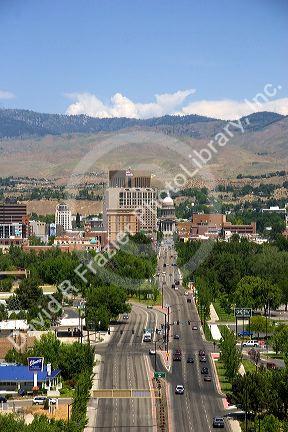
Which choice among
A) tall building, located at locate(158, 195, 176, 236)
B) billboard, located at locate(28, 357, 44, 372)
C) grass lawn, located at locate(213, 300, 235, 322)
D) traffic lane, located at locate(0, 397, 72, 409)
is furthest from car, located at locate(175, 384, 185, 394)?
tall building, located at locate(158, 195, 176, 236)

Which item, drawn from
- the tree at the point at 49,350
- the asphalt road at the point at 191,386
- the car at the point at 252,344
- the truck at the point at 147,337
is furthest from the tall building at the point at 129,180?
the tree at the point at 49,350

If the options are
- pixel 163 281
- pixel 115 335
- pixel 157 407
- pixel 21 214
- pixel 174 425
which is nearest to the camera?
pixel 174 425

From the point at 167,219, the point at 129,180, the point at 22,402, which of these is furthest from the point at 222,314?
the point at 167,219

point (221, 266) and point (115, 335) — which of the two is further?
point (221, 266)

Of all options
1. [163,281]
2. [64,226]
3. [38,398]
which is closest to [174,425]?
[38,398]

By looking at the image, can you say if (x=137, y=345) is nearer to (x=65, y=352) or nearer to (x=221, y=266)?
(x=65, y=352)

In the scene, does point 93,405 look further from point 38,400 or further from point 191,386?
point 191,386

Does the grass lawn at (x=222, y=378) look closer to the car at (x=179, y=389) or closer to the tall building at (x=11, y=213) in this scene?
the car at (x=179, y=389)
